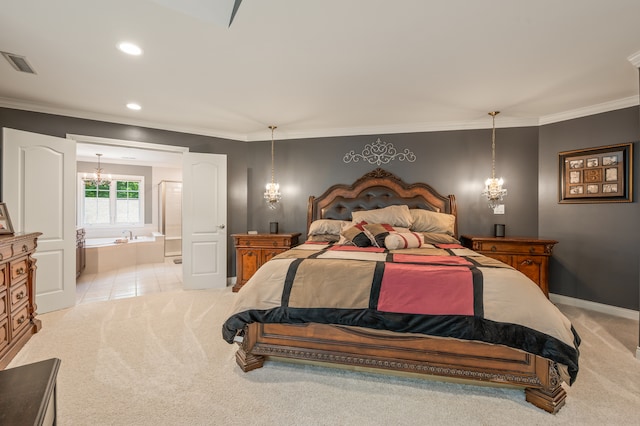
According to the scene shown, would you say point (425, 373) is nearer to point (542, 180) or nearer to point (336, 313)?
point (336, 313)

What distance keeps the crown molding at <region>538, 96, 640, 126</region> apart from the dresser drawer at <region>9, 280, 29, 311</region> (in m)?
5.91

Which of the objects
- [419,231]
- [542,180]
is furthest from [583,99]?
[419,231]

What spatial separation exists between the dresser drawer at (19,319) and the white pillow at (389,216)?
11.3 ft

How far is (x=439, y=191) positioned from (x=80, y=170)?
7701 mm

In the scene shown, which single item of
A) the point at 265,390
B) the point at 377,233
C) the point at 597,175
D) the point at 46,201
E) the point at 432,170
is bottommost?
the point at 265,390

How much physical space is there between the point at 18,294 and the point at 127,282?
2267mm

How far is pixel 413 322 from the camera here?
194cm

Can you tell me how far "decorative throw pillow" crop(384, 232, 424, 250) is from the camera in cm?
313

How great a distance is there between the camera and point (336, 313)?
6.80 ft

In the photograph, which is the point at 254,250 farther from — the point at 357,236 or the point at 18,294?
the point at 18,294

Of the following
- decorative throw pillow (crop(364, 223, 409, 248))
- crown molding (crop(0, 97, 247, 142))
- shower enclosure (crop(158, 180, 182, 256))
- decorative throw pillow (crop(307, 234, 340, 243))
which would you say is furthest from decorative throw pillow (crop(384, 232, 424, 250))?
shower enclosure (crop(158, 180, 182, 256))

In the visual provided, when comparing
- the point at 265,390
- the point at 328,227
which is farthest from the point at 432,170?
the point at 265,390

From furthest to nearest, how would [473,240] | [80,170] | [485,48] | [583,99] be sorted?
[80,170] → [473,240] → [583,99] → [485,48]

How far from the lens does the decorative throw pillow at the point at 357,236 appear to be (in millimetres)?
3328
